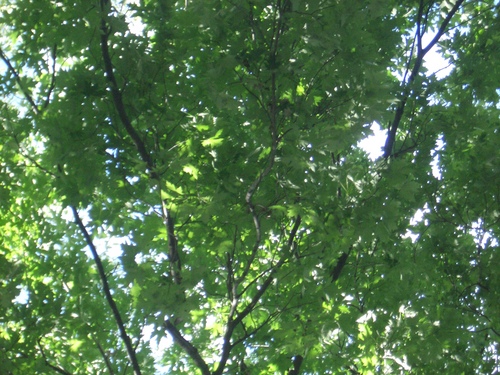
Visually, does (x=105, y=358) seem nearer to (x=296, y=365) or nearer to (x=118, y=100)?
(x=296, y=365)

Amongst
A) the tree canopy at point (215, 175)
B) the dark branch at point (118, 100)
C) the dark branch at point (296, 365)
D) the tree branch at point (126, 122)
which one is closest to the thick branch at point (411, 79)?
the tree canopy at point (215, 175)

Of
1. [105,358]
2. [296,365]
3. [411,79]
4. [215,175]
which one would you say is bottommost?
[296,365]

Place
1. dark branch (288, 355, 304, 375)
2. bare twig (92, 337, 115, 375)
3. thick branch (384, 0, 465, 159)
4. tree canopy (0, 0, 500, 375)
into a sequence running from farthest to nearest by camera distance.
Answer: thick branch (384, 0, 465, 159) → dark branch (288, 355, 304, 375) → bare twig (92, 337, 115, 375) → tree canopy (0, 0, 500, 375)

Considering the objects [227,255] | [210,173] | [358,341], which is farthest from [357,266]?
[210,173]

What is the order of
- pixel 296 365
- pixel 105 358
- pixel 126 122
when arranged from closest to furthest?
pixel 126 122, pixel 105 358, pixel 296 365

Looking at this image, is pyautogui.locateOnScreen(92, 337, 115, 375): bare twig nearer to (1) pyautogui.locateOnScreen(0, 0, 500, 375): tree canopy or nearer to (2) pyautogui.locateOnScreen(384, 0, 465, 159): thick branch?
(1) pyautogui.locateOnScreen(0, 0, 500, 375): tree canopy

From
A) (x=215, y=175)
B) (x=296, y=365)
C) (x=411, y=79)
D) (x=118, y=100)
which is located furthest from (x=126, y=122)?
(x=411, y=79)

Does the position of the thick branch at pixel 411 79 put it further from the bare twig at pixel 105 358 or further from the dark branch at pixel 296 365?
the bare twig at pixel 105 358

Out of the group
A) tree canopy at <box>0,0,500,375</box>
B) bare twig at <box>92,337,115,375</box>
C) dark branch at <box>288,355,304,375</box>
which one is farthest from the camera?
dark branch at <box>288,355,304,375</box>

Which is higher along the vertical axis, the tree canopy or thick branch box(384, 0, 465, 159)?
thick branch box(384, 0, 465, 159)

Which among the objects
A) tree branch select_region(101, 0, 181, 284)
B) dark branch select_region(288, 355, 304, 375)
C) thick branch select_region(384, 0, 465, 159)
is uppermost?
thick branch select_region(384, 0, 465, 159)

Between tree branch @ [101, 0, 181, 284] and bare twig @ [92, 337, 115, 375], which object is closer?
tree branch @ [101, 0, 181, 284]

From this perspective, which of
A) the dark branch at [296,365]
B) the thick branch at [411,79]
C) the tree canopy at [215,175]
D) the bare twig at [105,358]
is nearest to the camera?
the tree canopy at [215,175]

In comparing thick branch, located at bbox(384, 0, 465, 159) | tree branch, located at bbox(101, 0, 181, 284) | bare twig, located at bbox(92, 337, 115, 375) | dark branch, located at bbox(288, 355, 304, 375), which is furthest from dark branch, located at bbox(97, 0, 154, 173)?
thick branch, located at bbox(384, 0, 465, 159)
